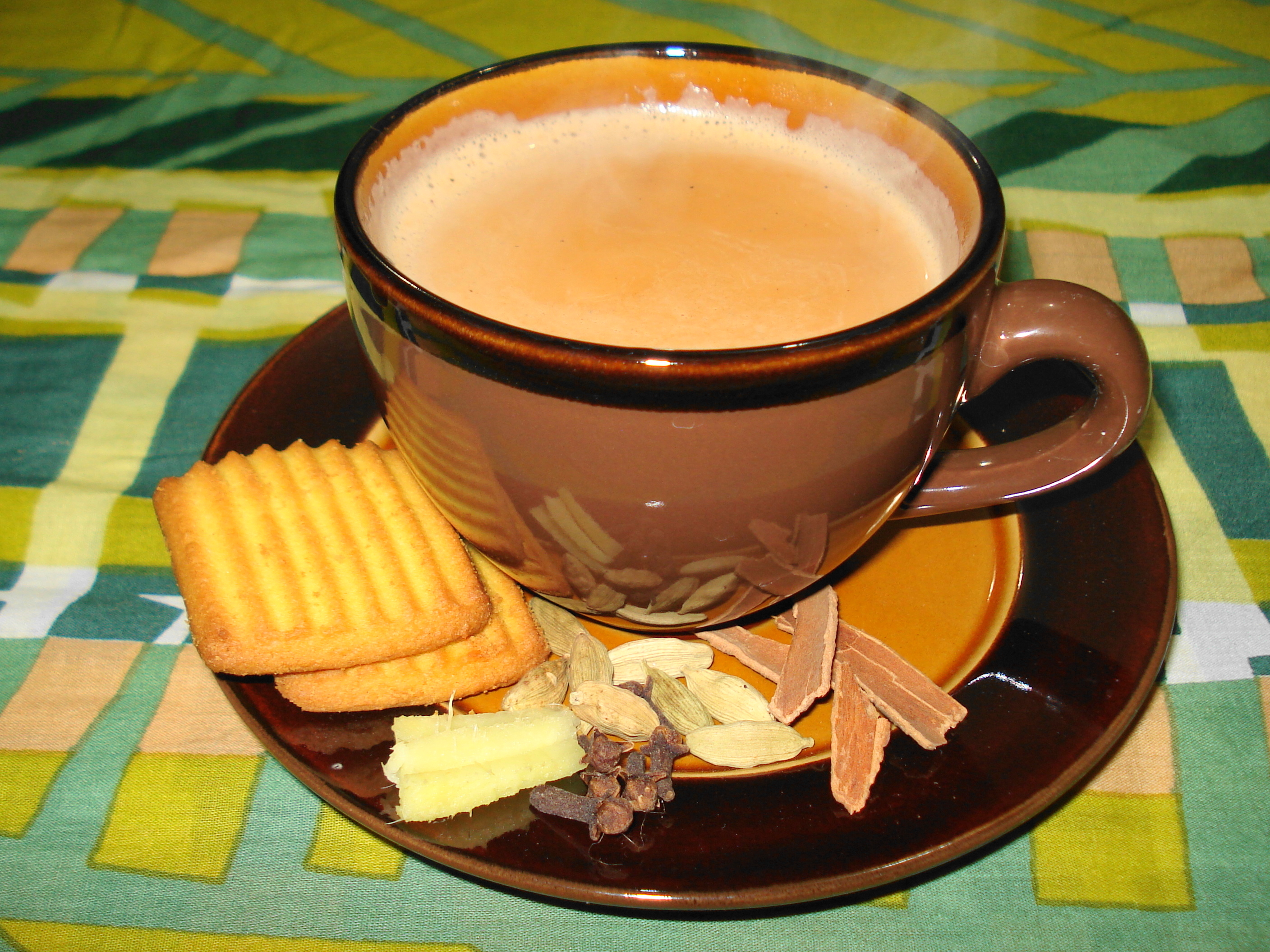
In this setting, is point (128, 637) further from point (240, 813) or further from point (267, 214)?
point (267, 214)

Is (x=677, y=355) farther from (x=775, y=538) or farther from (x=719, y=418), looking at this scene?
(x=775, y=538)

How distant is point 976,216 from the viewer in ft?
2.36

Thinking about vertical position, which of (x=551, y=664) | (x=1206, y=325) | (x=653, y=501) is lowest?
(x=1206, y=325)

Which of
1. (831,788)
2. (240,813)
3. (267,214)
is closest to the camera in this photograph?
(831,788)

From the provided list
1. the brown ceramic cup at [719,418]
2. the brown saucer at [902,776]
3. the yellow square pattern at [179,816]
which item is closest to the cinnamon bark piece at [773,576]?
the brown ceramic cup at [719,418]

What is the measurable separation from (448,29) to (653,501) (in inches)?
73.1

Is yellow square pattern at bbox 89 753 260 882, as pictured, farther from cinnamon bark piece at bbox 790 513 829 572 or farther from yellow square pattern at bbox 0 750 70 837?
cinnamon bark piece at bbox 790 513 829 572

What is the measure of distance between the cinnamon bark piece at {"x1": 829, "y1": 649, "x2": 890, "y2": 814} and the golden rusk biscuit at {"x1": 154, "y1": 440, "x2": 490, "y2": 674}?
307 mm

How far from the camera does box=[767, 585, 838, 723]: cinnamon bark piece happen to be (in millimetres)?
801

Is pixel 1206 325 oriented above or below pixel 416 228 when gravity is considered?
below

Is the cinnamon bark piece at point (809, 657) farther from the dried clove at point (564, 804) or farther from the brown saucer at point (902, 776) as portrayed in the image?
the dried clove at point (564, 804)

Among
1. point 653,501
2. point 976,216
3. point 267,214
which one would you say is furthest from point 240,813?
point 267,214

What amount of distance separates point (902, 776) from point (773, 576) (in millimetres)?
177

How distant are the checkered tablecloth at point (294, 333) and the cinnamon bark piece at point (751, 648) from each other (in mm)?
201
